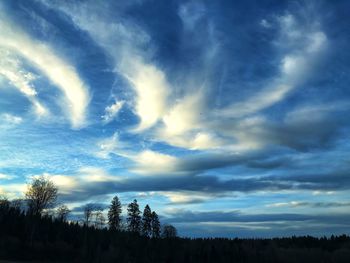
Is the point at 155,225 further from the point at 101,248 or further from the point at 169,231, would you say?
the point at 101,248

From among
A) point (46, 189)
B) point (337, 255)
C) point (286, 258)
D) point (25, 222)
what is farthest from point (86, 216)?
point (337, 255)

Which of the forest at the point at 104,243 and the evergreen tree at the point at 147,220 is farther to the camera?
the evergreen tree at the point at 147,220

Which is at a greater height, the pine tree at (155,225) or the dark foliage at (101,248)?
the pine tree at (155,225)

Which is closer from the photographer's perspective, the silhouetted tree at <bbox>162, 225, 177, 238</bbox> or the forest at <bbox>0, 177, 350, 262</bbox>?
the forest at <bbox>0, 177, 350, 262</bbox>

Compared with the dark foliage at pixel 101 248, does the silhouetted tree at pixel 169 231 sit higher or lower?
higher

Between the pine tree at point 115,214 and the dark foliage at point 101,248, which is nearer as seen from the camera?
the dark foliage at point 101,248

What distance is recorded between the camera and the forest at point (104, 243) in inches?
4077

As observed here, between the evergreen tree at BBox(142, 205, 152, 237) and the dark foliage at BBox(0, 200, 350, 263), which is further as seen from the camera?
the evergreen tree at BBox(142, 205, 152, 237)

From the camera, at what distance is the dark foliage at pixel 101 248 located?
336ft

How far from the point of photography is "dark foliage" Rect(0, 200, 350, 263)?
102519 mm

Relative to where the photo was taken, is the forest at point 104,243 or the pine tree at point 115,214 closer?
the forest at point 104,243

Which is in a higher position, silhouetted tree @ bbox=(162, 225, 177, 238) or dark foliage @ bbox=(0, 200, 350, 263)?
silhouetted tree @ bbox=(162, 225, 177, 238)

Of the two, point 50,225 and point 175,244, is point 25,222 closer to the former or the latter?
point 50,225

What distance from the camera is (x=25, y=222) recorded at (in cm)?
11244
